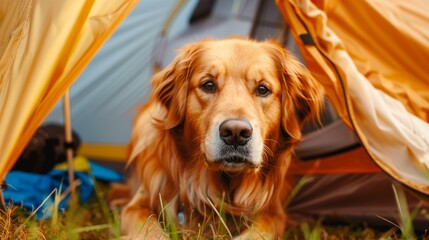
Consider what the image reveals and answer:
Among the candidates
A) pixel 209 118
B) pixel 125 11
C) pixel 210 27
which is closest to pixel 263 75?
pixel 209 118

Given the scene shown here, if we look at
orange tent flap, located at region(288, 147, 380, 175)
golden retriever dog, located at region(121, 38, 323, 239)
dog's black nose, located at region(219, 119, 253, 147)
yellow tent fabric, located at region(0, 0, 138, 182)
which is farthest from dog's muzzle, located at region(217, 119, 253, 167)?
orange tent flap, located at region(288, 147, 380, 175)

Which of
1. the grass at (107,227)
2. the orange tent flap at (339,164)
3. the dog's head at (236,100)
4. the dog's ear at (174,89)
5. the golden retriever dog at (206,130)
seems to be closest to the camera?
the grass at (107,227)

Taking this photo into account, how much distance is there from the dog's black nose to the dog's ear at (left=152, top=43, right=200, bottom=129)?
15.6 inches

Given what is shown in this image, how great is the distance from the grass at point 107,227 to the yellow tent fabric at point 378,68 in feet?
0.63

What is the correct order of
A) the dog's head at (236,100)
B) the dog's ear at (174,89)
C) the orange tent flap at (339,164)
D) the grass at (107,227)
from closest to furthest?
the grass at (107,227)
the dog's head at (236,100)
the dog's ear at (174,89)
the orange tent flap at (339,164)

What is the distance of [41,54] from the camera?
221 cm

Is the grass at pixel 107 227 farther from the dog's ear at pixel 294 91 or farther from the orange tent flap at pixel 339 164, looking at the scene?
the dog's ear at pixel 294 91

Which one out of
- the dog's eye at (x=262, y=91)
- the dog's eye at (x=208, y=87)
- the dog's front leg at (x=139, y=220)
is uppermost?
the dog's eye at (x=262, y=91)

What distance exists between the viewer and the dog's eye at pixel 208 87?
249cm

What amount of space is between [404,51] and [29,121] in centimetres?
168

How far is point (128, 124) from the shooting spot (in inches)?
176

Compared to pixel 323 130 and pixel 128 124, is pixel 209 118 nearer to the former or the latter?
pixel 323 130

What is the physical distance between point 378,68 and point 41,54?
1.49 metres

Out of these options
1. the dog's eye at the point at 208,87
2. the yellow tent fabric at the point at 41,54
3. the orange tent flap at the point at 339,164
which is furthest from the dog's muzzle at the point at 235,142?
the orange tent flap at the point at 339,164
